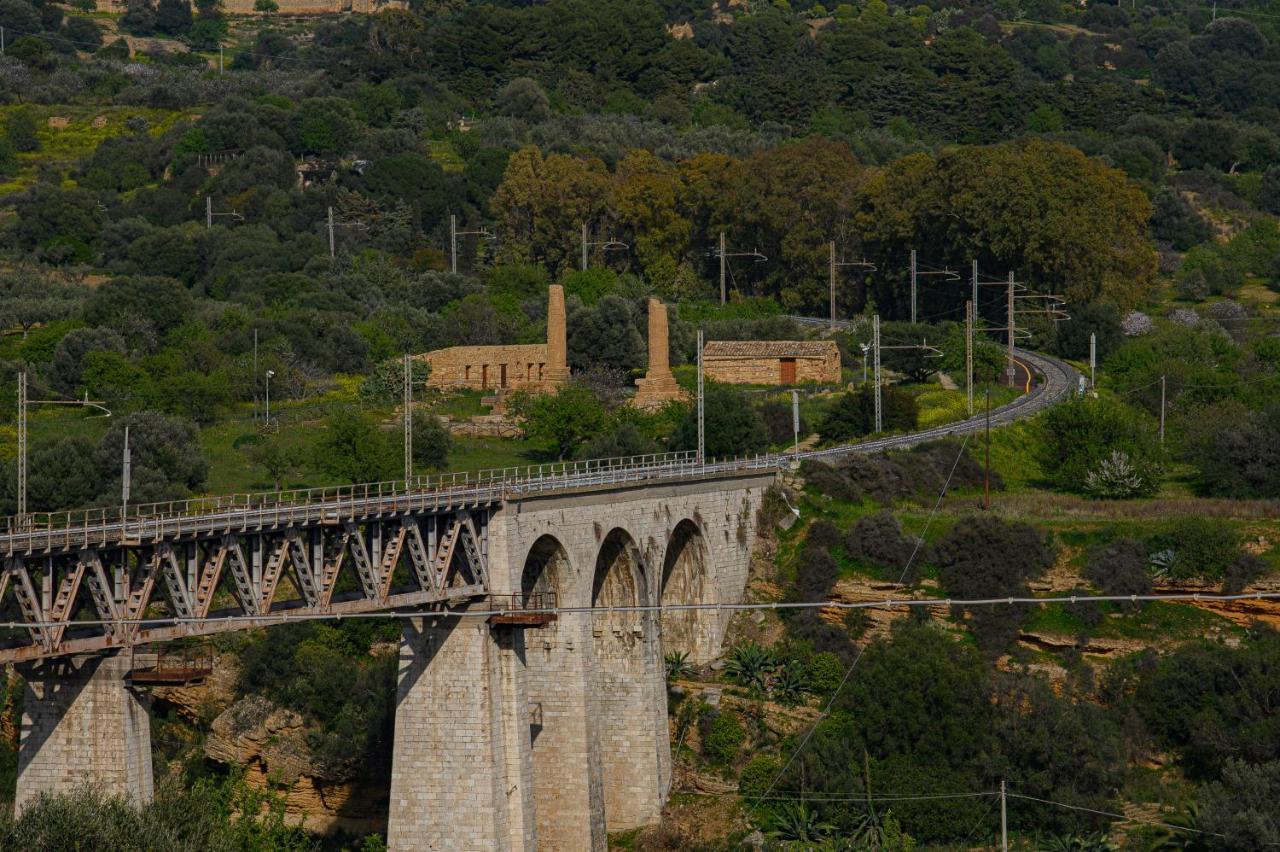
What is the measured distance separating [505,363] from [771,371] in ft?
37.4

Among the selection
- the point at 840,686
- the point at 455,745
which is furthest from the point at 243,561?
the point at 840,686

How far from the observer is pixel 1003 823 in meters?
Answer: 60.0

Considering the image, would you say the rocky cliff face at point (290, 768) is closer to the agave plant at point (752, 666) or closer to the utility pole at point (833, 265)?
the agave plant at point (752, 666)

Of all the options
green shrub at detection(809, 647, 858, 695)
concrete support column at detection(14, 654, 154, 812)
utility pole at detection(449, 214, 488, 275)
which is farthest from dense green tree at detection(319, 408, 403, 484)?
utility pole at detection(449, 214, 488, 275)

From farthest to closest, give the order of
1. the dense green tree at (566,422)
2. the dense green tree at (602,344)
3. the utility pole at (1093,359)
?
the dense green tree at (602,344), the utility pole at (1093,359), the dense green tree at (566,422)

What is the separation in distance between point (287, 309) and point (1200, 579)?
5952 centimetres

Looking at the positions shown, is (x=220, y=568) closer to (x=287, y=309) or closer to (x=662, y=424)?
(x=662, y=424)

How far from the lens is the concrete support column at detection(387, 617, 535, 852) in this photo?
58594mm

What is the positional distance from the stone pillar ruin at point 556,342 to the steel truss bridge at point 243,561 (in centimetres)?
3450

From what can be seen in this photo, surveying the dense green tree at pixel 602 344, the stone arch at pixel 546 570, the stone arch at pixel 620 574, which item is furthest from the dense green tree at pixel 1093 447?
the stone arch at pixel 546 570

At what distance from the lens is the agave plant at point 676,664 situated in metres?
73.4

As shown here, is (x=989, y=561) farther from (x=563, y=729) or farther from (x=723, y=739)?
(x=563, y=729)

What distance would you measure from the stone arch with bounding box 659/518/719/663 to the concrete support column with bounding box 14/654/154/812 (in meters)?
27.8

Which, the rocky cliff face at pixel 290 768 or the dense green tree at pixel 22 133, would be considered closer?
the rocky cliff face at pixel 290 768
